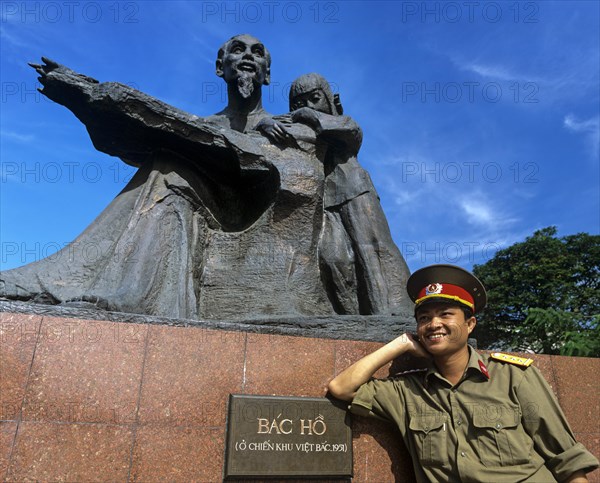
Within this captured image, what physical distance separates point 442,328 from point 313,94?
10.7 feet

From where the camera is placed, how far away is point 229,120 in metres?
5.17

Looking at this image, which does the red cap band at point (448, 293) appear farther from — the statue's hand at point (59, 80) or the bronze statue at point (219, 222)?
the statue's hand at point (59, 80)

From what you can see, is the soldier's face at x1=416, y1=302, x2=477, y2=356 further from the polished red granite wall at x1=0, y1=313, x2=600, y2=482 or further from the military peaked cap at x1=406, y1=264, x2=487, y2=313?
the polished red granite wall at x1=0, y1=313, x2=600, y2=482

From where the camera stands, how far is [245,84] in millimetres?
5090

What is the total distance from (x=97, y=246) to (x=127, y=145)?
1.02m

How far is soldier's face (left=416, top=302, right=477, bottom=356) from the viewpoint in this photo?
2.72m

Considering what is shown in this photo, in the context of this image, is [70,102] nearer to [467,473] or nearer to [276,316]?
[276,316]

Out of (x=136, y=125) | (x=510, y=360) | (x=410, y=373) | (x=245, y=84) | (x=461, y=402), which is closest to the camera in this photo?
(x=461, y=402)

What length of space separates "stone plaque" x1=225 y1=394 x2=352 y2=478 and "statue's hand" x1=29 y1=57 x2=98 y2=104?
9.01 ft

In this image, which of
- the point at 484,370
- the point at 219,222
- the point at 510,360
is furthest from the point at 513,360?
the point at 219,222

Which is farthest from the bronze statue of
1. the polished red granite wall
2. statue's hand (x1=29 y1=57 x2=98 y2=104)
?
the polished red granite wall

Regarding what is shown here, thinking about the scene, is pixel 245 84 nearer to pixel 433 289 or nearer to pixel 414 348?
pixel 433 289

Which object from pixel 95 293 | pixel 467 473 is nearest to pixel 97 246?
pixel 95 293

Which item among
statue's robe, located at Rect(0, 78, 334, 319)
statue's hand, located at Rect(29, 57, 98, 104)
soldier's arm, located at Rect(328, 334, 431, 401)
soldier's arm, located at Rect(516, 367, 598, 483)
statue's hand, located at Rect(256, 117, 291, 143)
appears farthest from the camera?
statue's hand, located at Rect(256, 117, 291, 143)
